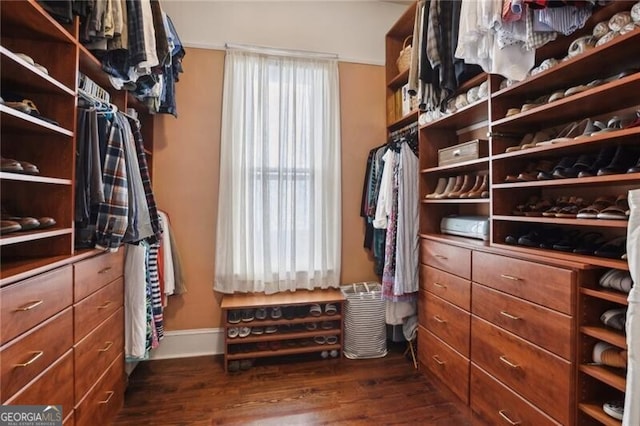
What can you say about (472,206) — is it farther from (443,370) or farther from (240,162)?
(240,162)

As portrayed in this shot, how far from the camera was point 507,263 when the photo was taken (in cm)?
147

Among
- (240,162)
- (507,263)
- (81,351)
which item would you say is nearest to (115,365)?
(81,351)

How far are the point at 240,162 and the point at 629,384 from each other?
2.35 metres

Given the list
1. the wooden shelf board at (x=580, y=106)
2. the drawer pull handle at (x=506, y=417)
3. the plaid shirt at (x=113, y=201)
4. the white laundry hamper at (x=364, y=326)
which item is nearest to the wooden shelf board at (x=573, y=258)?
the wooden shelf board at (x=580, y=106)

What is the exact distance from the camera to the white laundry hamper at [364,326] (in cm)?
241

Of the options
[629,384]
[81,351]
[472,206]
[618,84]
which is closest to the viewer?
[629,384]

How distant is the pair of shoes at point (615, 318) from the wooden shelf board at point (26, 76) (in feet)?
6.93

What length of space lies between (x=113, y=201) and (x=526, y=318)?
73.7 inches

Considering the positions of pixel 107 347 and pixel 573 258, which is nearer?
pixel 573 258

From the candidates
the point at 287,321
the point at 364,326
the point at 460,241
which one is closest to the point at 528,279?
the point at 460,241

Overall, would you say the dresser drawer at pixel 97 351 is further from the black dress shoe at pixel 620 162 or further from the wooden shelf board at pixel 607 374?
the black dress shoe at pixel 620 162

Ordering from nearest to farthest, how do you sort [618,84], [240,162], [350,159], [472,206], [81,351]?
[618,84] < [81,351] < [472,206] < [240,162] < [350,159]

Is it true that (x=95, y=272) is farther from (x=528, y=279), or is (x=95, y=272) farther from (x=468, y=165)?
(x=468, y=165)

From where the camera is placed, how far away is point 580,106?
1.34 meters
